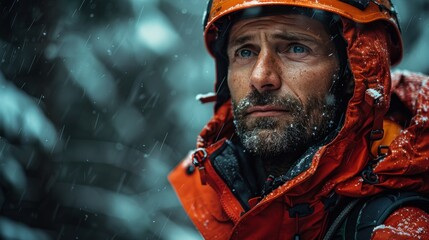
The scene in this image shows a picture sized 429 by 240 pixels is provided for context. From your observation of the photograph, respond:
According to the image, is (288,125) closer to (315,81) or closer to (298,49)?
(315,81)

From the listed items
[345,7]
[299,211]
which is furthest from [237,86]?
[299,211]

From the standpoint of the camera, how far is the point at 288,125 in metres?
2.54

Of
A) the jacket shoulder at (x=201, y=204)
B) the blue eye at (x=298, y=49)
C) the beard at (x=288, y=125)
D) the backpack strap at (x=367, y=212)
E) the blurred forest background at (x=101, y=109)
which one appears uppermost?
the blue eye at (x=298, y=49)

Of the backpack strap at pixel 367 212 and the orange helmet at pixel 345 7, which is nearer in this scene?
the backpack strap at pixel 367 212

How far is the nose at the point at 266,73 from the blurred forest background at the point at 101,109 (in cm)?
387

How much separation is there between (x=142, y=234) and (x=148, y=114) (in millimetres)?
2695

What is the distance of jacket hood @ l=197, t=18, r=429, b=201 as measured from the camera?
2.12 metres

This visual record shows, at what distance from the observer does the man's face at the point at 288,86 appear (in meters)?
2.53

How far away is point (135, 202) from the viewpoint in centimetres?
756

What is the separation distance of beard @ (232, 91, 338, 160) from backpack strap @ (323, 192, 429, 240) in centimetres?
55

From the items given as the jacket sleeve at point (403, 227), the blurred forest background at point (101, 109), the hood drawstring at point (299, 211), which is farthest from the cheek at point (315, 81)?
the blurred forest background at point (101, 109)

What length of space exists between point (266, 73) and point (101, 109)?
5803 millimetres

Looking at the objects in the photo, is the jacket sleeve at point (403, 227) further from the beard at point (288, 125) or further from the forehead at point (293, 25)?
the forehead at point (293, 25)

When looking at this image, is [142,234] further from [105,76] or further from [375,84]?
[375,84]
